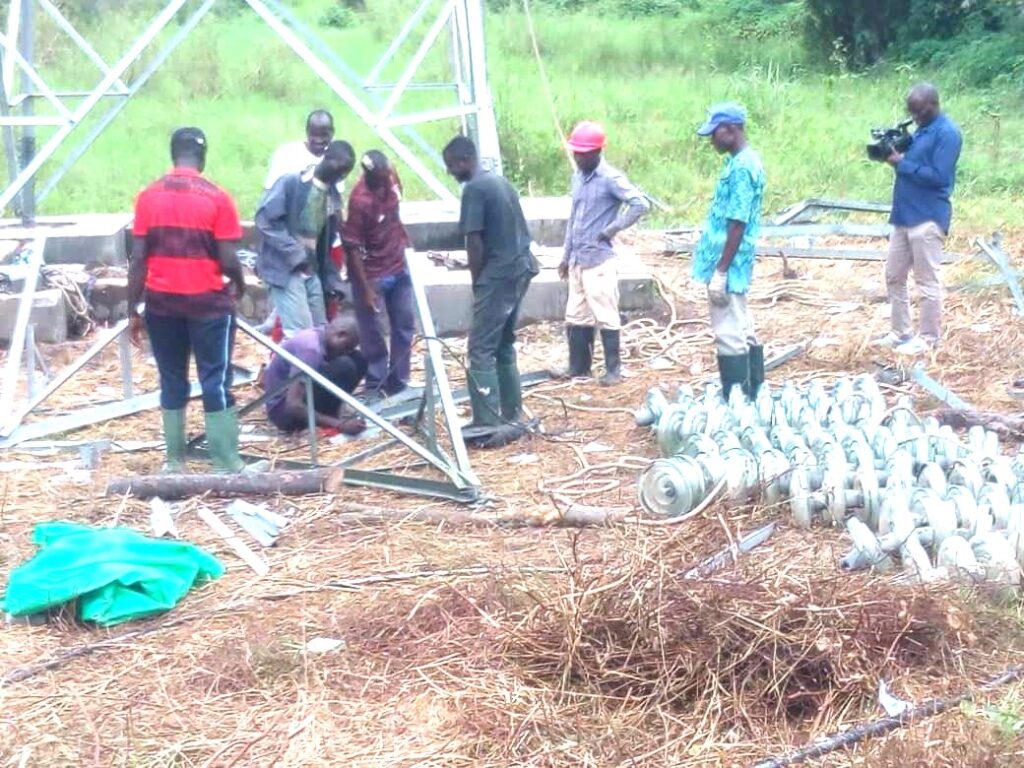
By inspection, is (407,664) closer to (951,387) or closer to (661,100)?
(951,387)

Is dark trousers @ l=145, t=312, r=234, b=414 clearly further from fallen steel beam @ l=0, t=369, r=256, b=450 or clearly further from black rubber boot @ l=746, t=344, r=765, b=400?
black rubber boot @ l=746, t=344, r=765, b=400

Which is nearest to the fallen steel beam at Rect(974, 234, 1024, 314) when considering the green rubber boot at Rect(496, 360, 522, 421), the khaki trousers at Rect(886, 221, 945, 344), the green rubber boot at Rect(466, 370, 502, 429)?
the khaki trousers at Rect(886, 221, 945, 344)

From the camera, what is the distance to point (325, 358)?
8.01 metres

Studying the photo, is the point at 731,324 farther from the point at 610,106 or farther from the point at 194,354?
the point at 610,106

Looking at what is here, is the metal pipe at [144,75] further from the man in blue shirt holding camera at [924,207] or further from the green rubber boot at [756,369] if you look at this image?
the man in blue shirt holding camera at [924,207]

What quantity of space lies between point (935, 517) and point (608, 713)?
69.7 inches

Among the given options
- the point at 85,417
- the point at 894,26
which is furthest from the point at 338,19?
the point at 85,417

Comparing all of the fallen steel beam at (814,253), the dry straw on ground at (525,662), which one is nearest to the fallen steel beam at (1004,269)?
the fallen steel beam at (814,253)

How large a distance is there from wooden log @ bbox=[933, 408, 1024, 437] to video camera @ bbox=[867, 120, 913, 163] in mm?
2007

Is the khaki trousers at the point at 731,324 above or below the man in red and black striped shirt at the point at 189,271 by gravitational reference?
below

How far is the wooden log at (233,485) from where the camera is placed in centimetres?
Result: 682

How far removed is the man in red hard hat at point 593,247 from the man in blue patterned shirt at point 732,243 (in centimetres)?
98

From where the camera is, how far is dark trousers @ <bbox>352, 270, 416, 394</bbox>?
28.1ft

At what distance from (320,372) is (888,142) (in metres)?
3.95
